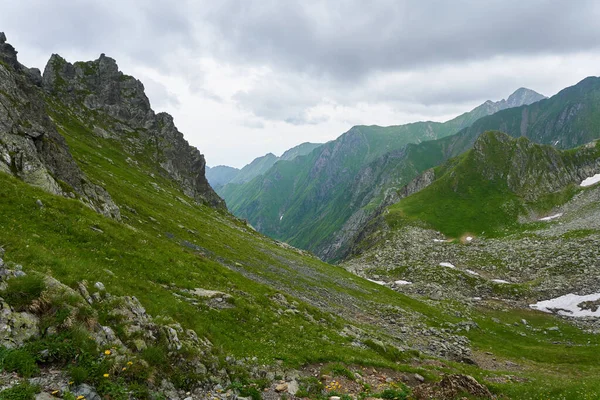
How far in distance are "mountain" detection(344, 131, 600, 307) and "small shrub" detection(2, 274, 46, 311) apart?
75357 millimetres

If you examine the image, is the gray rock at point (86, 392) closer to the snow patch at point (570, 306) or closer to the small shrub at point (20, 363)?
the small shrub at point (20, 363)

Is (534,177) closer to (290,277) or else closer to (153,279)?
(290,277)

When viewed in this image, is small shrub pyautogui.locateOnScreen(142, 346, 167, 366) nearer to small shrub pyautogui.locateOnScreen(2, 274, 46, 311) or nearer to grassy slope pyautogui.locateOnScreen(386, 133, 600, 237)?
small shrub pyautogui.locateOnScreen(2, 274, 46, 311)

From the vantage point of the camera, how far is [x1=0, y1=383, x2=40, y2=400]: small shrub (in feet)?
28.9

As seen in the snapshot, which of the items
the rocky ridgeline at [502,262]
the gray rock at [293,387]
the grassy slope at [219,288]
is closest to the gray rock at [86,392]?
the grassy slope at [219,288]

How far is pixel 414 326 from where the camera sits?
43500 mm

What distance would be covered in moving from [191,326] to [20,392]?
957cm

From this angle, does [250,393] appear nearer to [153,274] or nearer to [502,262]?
[153,274]

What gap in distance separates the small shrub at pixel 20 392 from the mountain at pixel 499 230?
76.3 m

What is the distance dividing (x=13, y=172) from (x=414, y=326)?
1991 inches

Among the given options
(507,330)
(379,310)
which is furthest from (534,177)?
(379,310)

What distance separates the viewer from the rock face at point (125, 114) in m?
131

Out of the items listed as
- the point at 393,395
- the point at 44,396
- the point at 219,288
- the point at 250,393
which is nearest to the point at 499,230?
the point at 219,288

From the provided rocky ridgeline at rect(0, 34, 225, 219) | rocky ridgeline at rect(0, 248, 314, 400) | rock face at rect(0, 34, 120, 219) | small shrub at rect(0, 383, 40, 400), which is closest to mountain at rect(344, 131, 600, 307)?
rocky ridgeline at rect(0, 248, 314, 400)
